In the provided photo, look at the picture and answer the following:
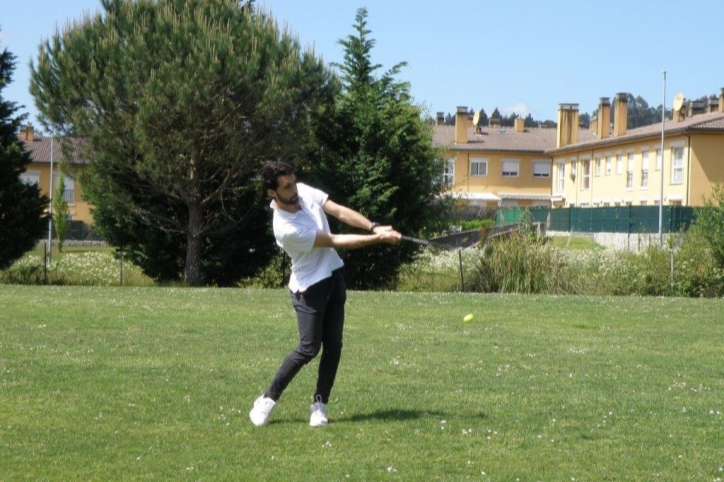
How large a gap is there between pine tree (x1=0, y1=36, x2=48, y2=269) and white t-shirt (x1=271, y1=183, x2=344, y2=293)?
76.4ft

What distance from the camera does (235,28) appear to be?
89.6 ft

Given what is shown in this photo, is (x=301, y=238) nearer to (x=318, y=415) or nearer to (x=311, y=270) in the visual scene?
(x=311, y=270)

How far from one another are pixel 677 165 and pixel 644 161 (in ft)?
15.8

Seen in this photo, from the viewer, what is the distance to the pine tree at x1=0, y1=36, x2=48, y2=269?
2981 centimetres

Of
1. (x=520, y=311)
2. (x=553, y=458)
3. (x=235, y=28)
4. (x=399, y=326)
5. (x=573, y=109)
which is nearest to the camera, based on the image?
(x=553, y=458)

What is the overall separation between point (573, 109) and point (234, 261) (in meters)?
54.4

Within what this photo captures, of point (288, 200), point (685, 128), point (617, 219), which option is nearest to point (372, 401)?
point (288, 200)

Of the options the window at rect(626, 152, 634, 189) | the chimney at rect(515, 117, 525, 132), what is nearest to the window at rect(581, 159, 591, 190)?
the window at rect(626, 152, 634, 189)

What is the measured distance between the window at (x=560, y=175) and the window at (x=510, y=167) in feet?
18.7

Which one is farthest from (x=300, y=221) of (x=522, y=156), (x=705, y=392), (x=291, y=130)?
(x=522, y=156)

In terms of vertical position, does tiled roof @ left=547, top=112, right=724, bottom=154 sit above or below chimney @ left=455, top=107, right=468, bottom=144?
below

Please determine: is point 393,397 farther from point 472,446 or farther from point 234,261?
point 234,261

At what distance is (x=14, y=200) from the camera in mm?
30297

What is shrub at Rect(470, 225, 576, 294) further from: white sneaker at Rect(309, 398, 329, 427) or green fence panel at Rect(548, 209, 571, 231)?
green fence panel at Rect(548, 209, 571, 231)
